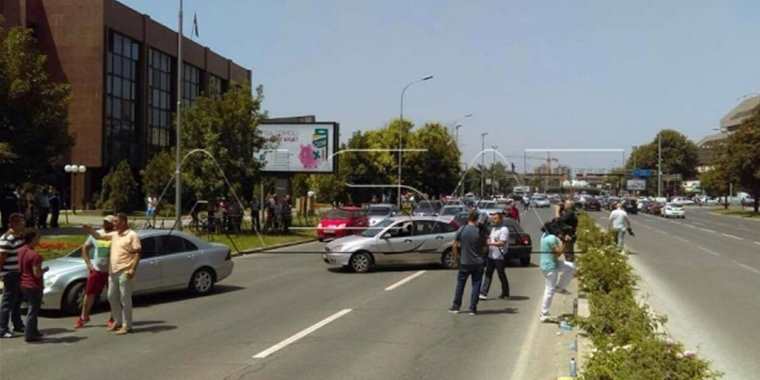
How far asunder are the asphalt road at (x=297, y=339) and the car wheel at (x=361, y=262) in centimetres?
332

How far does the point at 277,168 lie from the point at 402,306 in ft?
118

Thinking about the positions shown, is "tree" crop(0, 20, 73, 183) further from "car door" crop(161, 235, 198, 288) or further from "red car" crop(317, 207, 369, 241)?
"car door" crop(161, 235, 198, 288)

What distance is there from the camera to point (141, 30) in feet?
200

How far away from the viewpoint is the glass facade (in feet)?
208

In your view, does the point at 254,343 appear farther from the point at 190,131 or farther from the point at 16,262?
the point at 190,131

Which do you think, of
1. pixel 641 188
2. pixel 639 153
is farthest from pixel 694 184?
pixel 641 188

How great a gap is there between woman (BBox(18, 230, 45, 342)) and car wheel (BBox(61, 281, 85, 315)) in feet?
7.18

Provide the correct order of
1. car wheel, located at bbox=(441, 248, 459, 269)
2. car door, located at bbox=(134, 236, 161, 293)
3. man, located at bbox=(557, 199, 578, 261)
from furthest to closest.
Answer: car wheel, located at bbox=(441, 248, 459, 269), car door, located at bbox=(134, 236, 161, 293), man, located at bbox=(557, 199, 578, 261)

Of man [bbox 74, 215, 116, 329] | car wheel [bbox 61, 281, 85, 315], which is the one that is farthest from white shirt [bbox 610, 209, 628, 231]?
man [bbox 74, 215, 116, 329]

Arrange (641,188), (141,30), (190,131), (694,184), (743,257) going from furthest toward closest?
(694,184)
(641,188)
(141,30)
(190,131)
(743,257)

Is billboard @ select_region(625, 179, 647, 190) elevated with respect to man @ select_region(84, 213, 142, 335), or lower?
elevated

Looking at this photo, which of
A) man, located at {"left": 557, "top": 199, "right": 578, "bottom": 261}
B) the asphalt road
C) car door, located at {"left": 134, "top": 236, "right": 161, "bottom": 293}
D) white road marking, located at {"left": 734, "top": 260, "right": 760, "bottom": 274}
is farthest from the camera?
white road marking, located at {"left": 734, "top": 260, "right": 760, "bottom": 274}

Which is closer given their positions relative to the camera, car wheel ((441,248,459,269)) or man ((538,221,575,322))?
man ((538,221,575,322))

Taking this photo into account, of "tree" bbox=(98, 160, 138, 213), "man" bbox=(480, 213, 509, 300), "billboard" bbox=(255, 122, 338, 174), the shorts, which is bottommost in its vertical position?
the shorts
